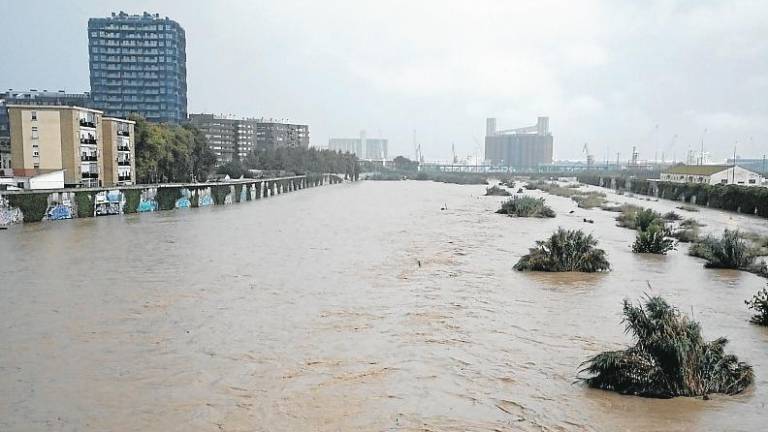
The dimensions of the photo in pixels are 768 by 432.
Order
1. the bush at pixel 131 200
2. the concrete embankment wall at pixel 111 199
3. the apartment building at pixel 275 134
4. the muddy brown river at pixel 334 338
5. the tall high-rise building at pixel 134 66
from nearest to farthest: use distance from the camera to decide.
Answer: the muddy brown river at pixel 334 338 → the concrete embankment wall at pixel 111 199 → the bush at pixel 131 200 → the tall high-rise building at pixel 134 66 → the apartment building at pixel 275 134

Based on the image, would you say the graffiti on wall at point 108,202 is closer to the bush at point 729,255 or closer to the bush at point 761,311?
the bush at point 729,255

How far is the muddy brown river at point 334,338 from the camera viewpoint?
7.19 m

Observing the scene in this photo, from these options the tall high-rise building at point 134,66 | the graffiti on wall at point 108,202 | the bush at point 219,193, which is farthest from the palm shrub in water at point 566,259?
the tall high-rise building at point 134,66

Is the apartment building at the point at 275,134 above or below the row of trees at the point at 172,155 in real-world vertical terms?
above

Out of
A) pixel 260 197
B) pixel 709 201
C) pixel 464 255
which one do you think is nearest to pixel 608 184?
pixel 709 201

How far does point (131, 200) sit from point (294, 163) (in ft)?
180

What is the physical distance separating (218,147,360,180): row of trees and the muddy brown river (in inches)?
2012

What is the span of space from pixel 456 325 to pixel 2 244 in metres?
18.1

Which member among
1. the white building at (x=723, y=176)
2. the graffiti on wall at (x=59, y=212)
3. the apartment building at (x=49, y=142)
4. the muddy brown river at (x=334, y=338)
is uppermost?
the apartment building at (x=49, y=142)

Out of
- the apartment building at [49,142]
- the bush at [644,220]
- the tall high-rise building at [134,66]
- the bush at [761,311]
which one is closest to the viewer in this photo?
the bush at [761,311]

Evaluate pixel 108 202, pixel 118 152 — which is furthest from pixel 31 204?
pixel 118 152

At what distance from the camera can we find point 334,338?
10219mm

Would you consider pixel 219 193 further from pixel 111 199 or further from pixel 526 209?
pixel 526 209

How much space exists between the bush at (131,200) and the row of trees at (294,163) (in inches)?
1254
